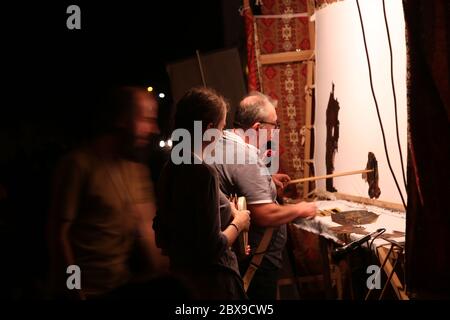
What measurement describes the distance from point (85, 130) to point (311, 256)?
298 cm

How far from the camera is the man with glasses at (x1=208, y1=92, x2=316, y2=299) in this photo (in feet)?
7.33

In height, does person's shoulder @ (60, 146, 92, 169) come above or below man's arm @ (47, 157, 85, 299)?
above

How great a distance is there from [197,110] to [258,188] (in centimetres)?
69

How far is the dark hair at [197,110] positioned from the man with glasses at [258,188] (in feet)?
1.58

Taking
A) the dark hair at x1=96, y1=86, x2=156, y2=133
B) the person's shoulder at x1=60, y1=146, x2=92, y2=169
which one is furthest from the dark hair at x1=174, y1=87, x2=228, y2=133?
the person's shoulder at x1=60, y1=146, x2=92, y2=169

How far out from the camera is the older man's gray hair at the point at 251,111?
106 inches

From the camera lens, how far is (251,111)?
2711 mm

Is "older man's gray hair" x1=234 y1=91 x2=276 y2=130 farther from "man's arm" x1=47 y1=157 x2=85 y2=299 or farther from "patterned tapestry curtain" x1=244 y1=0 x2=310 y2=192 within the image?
"patterned tapestry curtain" x1=244 y1=0 x2=310 y2=192

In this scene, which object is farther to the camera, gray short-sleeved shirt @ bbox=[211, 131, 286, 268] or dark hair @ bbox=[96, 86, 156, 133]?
gray short-sleeved shirt @ bbox=[211, 131, 286, 268]

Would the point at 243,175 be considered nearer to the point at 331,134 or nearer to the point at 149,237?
the point at 149,237

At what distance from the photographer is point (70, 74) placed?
534cm

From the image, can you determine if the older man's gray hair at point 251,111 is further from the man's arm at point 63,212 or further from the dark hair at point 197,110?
the man's arm at point 63,212

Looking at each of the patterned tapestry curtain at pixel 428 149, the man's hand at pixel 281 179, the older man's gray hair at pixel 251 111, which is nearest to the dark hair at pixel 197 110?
the patterned tapestry curtain at pixel 428 149
